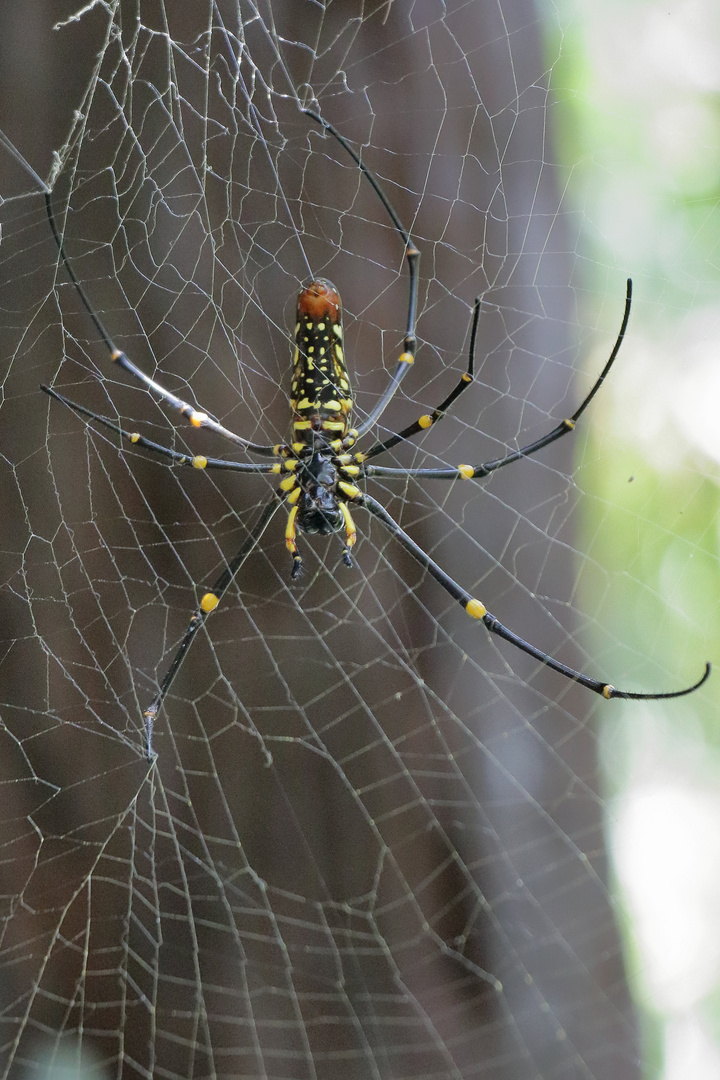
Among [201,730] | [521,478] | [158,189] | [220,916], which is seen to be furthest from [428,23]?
[220,916]

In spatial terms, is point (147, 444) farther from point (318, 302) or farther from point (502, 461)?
point (502, 461)

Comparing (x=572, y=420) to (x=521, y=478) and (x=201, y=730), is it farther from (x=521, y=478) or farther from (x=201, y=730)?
(x=201, y=730)

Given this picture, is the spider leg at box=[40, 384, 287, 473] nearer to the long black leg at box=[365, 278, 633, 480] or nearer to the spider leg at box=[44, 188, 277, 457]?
the spider leg at box=[44, 188, 277, 457]

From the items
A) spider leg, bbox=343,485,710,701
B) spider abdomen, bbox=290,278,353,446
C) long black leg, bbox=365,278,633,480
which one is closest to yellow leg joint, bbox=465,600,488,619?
spider leg, bbox=343,485,710,701

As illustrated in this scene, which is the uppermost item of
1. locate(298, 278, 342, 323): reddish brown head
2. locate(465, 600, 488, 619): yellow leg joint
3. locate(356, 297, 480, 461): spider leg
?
locate(298, 278, 342, 323): reddish brown head

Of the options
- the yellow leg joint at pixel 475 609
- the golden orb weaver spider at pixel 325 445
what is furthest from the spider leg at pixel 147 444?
the yellow leg joint at pixel 475 609

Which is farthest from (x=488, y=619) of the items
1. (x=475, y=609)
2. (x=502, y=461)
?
(x=502, y=461)

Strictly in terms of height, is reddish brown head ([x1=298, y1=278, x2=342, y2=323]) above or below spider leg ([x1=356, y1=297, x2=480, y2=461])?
above
